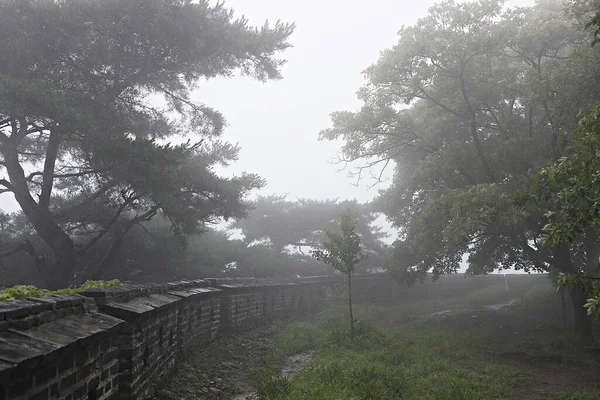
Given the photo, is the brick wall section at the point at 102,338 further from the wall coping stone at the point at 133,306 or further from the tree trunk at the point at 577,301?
the tree trunk at the point at 577,301

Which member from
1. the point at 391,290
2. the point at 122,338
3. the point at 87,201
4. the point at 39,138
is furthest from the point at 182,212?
the point at 391,290

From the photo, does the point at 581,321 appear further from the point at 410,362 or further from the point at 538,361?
the point at 410,362

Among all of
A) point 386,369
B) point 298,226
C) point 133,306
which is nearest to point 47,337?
point 133,306

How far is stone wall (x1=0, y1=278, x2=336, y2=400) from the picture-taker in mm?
2979

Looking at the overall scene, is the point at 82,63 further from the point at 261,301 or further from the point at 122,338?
the point at 122,338

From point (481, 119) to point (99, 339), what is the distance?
16142 mm

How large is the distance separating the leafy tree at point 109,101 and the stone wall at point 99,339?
601cm

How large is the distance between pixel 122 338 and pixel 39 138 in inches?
695

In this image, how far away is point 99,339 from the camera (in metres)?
4.16

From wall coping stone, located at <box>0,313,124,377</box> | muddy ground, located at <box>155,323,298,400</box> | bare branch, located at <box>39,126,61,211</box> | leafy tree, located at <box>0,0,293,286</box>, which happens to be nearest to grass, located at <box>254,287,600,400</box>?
muddy ground, located at <box>155,323,298,400</box>

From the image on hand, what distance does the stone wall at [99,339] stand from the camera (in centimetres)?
298

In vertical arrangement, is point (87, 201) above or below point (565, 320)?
above

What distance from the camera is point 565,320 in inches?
696

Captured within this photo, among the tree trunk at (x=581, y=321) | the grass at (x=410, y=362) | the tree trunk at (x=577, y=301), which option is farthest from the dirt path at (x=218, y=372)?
the tree trunk at (x=581, y=321)
